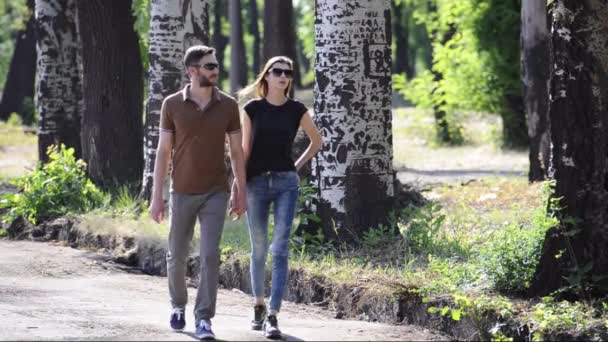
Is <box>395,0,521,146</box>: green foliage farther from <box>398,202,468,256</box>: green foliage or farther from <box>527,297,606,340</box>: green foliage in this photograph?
<box>527,297,606,340</box>: green foliage

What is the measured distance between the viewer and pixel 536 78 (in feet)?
67.9

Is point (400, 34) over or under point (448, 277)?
over

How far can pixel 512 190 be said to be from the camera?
64.4ft

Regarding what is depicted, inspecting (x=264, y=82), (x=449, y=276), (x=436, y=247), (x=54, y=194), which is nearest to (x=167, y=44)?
(x=54, y=194)

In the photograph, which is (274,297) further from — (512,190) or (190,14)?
(512,190)

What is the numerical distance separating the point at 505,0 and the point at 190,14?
49.0 feet

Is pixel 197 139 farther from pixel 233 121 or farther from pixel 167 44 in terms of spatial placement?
pixel 167 44

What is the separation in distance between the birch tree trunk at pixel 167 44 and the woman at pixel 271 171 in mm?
6191

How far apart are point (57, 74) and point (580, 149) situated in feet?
35.8

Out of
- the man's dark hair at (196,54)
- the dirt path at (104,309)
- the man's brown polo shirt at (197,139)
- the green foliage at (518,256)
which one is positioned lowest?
the dirt path at (104,309)

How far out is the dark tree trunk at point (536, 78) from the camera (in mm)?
20031

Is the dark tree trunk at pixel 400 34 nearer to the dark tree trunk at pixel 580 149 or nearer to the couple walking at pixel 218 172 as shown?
the dark tree trunk at pixel 580 149

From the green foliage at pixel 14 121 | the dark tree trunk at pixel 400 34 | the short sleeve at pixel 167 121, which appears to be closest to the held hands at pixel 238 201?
the short sleeve at pixel 167 121

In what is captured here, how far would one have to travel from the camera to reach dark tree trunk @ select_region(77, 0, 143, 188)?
57.2 feet
